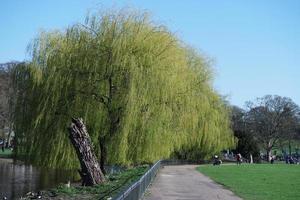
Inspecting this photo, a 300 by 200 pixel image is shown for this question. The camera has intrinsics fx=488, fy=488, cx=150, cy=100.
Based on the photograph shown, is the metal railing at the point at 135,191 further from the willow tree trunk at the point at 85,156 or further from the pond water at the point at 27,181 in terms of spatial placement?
the pond water at the point at 27,181

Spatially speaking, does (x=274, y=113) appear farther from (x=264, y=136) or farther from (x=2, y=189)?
(x=2, y=189)

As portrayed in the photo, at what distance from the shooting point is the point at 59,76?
25547mm

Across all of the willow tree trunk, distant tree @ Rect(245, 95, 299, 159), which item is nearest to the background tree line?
distant tree @ Rect(245, 95, 299, 159)

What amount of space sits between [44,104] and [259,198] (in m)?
12.1

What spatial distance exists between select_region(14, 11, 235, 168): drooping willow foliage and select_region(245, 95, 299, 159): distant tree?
65.7 metres

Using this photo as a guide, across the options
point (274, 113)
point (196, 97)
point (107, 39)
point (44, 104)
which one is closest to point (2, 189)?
point (44, 104)

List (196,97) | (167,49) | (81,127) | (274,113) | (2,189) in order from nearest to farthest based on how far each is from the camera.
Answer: (81,127) → (167,49) → (2,189) → (196,97) → (274,113)

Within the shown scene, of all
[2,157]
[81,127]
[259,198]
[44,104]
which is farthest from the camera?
[2,157]

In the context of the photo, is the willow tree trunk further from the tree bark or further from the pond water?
the pond water

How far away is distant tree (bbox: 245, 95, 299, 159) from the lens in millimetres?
89000

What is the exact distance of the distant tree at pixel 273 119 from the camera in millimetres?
89000

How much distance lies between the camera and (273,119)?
8950 cm

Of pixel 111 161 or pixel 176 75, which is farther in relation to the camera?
pixel 176 75

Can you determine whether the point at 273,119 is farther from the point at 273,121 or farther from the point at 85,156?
the point at 85,156
